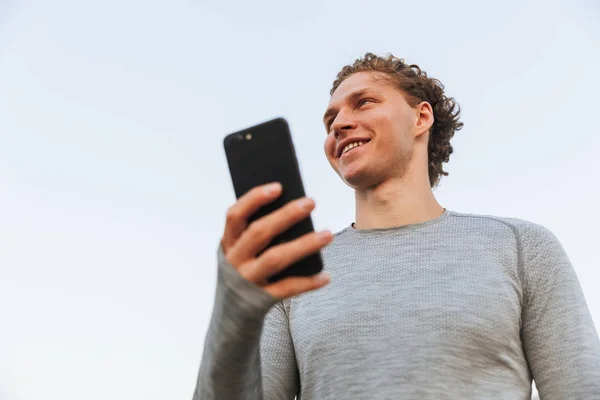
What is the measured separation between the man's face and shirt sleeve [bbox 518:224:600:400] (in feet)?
2.73

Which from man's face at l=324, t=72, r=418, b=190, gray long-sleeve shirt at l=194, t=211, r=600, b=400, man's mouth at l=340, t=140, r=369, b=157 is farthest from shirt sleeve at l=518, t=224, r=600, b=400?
man's mouth at l=340, t=140, r=369, b=157

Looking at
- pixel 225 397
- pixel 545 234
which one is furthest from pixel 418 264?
pixel 225 397

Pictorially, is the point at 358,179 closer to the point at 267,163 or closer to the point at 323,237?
the point at 267,163

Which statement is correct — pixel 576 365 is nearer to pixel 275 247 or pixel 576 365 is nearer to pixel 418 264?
pixel 418 264

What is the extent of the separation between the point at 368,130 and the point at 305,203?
196 cm

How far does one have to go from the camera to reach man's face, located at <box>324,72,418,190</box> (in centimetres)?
341

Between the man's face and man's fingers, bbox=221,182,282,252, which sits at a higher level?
the man's face

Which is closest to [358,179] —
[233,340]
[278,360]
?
[278,360]

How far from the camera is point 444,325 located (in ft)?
8.62

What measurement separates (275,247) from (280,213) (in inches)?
3.6

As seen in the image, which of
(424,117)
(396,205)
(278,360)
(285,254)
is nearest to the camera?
(285,254)

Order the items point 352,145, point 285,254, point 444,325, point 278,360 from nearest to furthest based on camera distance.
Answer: point 285,254, point 444,325, point 278,360, point 352,145

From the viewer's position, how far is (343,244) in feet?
10.8

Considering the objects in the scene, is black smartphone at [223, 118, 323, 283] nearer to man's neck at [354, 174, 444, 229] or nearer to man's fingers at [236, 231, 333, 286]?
man's fingers at [236, 231, 333, 286]
